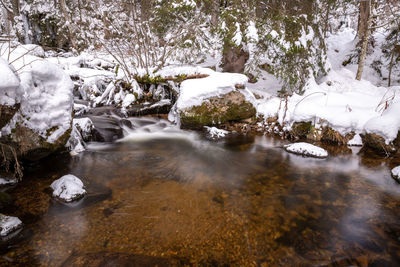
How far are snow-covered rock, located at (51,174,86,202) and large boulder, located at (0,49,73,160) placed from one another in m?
0.96

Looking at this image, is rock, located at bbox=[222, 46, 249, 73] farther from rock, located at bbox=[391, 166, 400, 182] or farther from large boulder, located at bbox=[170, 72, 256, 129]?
rock, located at bbox=[391, 166, 400, 182]

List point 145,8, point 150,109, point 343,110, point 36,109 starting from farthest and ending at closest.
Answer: point 145,8 → point 150,109 → point 343,110 → point 36,109

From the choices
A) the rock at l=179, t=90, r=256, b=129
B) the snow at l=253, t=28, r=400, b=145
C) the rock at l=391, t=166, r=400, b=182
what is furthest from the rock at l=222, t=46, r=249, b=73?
the rock at l=391, t=166, r=400, b=182

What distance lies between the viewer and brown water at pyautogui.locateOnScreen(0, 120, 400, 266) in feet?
8.35

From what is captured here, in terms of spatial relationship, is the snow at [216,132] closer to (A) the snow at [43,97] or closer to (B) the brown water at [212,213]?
(B) the brown water at [212,213]

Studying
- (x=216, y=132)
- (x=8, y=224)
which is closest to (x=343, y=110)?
(x=216, y=132)

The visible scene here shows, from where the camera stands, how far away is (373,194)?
389 cm

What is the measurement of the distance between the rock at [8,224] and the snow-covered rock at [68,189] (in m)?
0.66

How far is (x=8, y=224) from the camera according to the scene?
279 cm

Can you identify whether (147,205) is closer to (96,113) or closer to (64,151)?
(64,151)

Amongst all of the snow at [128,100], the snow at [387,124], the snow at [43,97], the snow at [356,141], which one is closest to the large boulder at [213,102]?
the snow at [128,100]

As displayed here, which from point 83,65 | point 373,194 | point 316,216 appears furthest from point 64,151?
point 83,65

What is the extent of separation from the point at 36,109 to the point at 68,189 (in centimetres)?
175

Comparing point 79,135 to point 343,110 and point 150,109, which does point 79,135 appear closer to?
point 150,109
